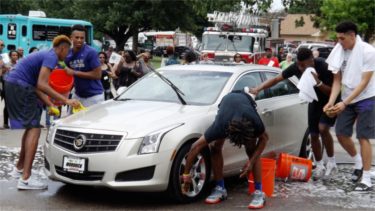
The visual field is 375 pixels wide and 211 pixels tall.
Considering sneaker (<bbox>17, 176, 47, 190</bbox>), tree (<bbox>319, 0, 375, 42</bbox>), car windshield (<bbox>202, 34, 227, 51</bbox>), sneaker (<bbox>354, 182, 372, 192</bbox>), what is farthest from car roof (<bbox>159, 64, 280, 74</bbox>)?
tree (<bbox>319, 0, 375, 42</bbox>)

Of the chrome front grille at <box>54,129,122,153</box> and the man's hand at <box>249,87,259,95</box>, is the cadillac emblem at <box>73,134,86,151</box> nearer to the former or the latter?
the chrome front grille at <box>54,129,122,153</box>

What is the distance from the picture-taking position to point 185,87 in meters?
6.95

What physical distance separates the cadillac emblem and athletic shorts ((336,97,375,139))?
10.2 feet

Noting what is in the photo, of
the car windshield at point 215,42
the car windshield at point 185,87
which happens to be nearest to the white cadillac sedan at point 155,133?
the car windshield at point 185,87

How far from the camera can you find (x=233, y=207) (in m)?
6.00

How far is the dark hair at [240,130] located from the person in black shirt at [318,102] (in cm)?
139

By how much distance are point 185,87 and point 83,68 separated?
1390 millimetres

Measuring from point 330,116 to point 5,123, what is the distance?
7191 millimetres

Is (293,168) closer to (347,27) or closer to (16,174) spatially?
(347,27)

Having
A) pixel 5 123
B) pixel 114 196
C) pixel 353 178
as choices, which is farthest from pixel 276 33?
pixel 114 196

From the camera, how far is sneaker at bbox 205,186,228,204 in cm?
607

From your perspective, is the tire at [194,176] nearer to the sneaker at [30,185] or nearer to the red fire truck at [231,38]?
the sneaker at [30,185]

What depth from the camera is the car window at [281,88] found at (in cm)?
755

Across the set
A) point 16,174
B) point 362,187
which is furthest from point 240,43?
point 16,174
